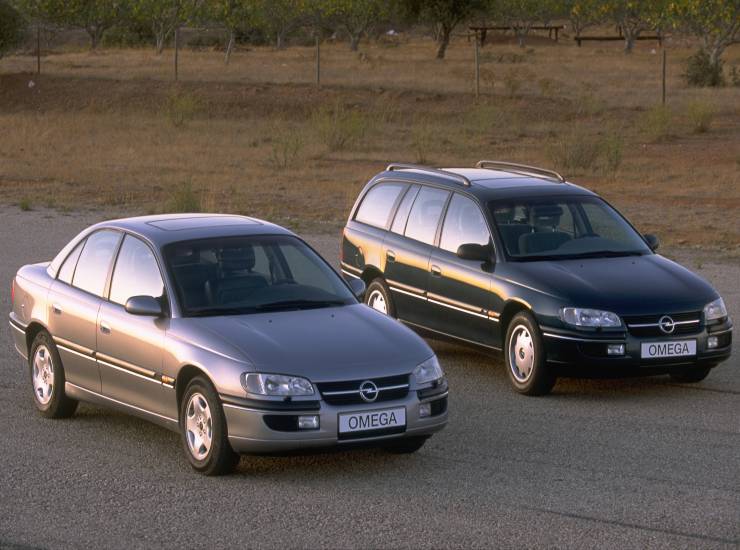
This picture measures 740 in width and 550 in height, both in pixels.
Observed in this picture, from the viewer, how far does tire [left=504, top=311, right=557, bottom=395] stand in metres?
10.5

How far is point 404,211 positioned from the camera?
41.1ft

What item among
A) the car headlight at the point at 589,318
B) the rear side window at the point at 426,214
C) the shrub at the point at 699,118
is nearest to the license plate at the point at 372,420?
the car headlight at the point at 589,318

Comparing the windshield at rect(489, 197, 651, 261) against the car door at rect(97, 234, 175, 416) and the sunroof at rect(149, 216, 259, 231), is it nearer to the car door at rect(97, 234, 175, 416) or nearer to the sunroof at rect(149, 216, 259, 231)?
the sunroof at rect(149, 216, 259, 231)

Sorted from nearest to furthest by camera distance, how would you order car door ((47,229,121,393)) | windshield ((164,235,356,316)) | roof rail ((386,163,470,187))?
1. windshield ((164,235,356,316))
2. car door ((47,229,121,393))
3. roof rail ((386,163,470,187))

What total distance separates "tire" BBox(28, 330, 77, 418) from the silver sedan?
0.01 meters

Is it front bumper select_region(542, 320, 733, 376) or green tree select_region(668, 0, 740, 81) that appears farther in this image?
green tree select_region(668, 0, 740, 81)

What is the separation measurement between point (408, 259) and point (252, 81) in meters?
36.2

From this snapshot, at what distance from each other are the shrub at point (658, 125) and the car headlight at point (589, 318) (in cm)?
2650

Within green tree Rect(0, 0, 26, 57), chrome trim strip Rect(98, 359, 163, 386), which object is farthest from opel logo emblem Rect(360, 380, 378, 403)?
green tree Rect(0, 0, 26, 57)

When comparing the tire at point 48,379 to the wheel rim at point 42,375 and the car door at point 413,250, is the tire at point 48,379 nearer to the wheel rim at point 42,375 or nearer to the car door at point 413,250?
the wheel rim at point 42,375

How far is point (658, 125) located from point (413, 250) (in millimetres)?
25742

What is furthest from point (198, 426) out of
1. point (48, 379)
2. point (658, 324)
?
point (658, 324)

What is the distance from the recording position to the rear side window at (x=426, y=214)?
1213cm

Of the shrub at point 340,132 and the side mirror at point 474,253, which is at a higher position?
the side mirror at point 474,253
